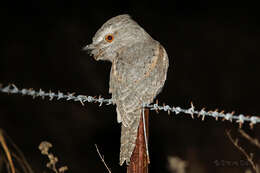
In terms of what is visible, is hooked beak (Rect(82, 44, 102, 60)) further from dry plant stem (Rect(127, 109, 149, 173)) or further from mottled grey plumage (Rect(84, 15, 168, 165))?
dry plant stem (Rect(127, 109, 149, 173))

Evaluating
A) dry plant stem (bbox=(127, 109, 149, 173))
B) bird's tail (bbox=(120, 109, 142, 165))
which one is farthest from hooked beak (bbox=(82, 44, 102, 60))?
dry plant stem (bbox=(127, 109, 149, 173))

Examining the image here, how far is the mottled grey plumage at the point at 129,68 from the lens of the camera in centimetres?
321

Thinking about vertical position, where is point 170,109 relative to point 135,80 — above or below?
below

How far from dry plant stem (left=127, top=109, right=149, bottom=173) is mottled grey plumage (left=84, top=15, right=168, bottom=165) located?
7 cm

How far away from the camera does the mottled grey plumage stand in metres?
3.21

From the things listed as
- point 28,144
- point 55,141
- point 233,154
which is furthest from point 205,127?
point 28,144

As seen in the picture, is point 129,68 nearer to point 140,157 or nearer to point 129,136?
point 129,136

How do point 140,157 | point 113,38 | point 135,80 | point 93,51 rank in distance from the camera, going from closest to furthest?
1. point 140,157
2. point 135,80
3. point 113,38
4. point 93,51

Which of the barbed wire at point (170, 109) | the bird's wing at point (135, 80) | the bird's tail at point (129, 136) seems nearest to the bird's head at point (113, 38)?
the bird's wing at point (135, 80)

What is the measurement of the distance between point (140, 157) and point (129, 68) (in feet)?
3.25

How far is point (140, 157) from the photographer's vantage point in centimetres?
283

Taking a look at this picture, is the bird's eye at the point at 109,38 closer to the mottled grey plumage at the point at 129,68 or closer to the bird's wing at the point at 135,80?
the mottled grey plumage at the point at 129,68

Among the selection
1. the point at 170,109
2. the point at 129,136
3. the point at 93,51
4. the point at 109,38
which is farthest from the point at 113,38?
the point at 170,109

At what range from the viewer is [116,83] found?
3.52m
